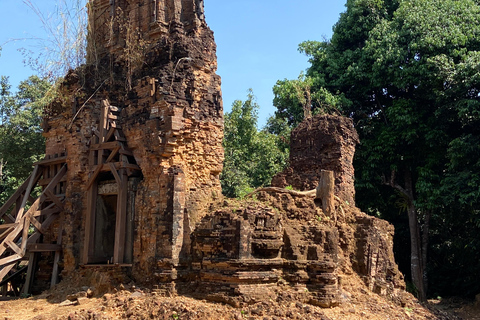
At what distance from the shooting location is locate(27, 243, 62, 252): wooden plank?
12.5 m

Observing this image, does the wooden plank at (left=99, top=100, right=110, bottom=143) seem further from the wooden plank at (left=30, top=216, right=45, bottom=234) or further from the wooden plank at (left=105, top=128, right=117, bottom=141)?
the wooden plank at (left=30, top=216, right=45, bottom=234)

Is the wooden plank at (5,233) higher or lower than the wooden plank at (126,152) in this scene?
lower

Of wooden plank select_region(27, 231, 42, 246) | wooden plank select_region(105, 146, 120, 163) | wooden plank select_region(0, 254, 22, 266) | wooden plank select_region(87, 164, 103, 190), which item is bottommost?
wooden plank select_region(0, 254, 22, 266)

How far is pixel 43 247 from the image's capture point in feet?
41.4

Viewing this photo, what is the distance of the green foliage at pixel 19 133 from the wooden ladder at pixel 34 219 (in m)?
8.40

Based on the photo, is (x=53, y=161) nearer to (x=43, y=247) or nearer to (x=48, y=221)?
(x=48, y=221)

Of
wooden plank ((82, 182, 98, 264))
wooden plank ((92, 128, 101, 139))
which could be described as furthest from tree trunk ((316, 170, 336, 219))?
wooden plank ((92, 128, 101, 139))

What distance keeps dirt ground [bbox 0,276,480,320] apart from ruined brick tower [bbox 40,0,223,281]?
0.75 meters

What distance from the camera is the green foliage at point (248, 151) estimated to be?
22.9 meters

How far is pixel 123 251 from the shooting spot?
11.0 m

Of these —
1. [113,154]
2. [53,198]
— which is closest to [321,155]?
[113,154]

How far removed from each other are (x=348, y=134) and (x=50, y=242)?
8.23 meters

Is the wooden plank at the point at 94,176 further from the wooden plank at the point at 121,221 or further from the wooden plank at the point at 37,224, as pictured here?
the wooden plank at the point at 37,224

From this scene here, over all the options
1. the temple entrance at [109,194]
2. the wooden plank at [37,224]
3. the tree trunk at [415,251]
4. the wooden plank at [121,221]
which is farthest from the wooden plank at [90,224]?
the tree trunk at [415,251]
